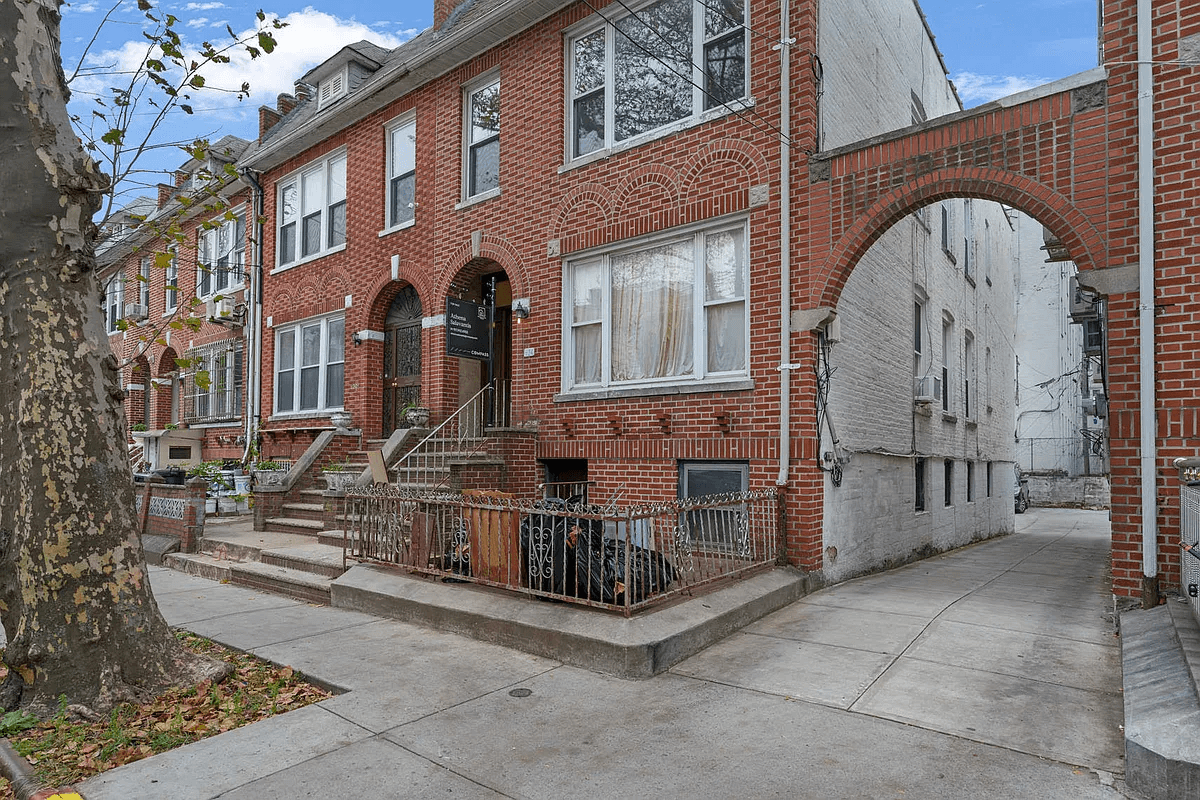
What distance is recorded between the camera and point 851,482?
8812mm

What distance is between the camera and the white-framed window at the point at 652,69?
29.3ft

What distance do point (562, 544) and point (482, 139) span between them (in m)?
7.99

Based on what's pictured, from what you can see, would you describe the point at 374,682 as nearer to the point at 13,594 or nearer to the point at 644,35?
the point at 13,594

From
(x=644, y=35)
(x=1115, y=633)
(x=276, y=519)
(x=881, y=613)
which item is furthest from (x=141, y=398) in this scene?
(x=1115, y=633)

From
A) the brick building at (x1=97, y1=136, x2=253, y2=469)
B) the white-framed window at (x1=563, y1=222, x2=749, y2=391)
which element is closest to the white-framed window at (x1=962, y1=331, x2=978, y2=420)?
the white-framed window at (x1=563, y1=222, x2=749, y2=391)

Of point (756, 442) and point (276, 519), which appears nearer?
point (756, 442)

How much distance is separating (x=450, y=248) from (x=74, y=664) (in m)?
8.43

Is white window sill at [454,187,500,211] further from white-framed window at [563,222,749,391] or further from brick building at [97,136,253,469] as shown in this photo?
brick building at [97,136,253,469]

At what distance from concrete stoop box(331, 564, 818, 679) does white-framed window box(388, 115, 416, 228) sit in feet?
24.7

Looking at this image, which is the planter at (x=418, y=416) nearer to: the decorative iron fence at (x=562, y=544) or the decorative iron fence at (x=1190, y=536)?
the decorative iron fence at (x=562, y=544)

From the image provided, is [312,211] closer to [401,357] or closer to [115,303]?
[401,357]

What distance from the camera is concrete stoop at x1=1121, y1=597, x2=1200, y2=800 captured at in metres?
3.28

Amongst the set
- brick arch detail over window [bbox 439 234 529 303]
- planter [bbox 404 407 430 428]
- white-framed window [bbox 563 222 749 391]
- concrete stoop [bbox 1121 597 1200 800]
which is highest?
brick arch detail over window [bbox 439 234 529 303]

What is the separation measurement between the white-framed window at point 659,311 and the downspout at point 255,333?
927 centimetres
